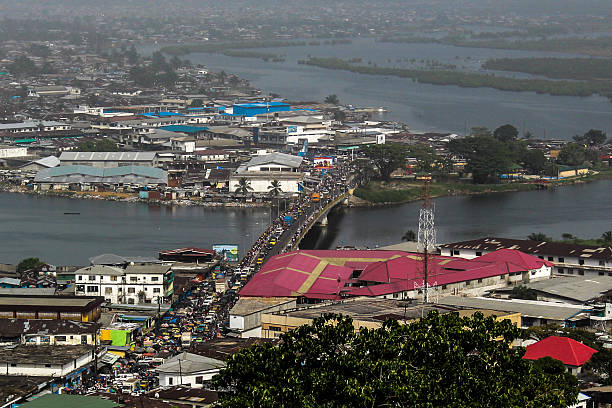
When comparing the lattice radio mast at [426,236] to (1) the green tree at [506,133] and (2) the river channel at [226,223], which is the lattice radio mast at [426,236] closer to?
(2) the river channel at [226,223]

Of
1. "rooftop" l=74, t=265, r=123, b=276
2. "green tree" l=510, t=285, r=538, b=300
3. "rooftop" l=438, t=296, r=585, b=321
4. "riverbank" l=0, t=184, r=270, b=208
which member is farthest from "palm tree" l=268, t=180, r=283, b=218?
"rooftop" l=438, t=296, r=585, b=321

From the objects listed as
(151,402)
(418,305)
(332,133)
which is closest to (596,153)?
(332,133)

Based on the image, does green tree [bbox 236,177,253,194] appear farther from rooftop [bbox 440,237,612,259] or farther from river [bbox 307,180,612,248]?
rooftop [bbox 440,237,612,259]

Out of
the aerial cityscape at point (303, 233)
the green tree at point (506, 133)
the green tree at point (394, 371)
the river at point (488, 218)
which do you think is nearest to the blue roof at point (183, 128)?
the aerial cityscape at point (303, 233)

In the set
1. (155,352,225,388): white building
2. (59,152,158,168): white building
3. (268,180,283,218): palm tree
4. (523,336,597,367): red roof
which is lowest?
(268,180,283,218): palm tree

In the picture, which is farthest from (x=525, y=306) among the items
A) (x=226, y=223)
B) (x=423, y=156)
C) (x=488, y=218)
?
(x=423, y=156)

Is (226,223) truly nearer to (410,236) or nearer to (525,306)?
(410,236)

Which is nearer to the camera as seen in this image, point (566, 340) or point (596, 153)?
point (566, 340)

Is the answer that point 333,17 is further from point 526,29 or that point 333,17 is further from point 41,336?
point 41,336
